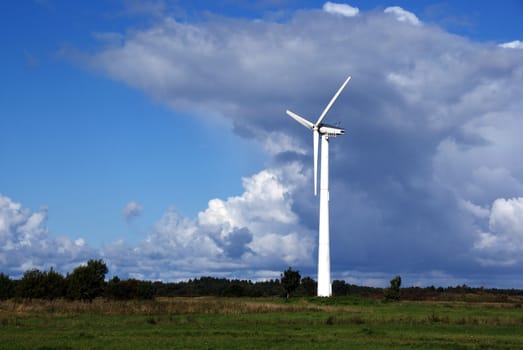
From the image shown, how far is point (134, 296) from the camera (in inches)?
4481

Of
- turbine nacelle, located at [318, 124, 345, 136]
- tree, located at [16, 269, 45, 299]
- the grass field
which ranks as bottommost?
the grass field

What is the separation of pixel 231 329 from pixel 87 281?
→ 60.7 meters

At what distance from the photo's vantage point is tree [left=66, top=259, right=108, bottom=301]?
103938mm

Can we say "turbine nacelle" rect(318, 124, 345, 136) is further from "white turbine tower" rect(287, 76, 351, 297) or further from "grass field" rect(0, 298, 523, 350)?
"grass field" rect(0, 298, 523, 350)

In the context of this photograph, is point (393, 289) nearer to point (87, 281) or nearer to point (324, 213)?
point (324, 213)

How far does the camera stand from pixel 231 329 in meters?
48.9

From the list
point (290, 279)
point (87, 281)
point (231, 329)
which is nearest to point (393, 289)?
point (290, 279)

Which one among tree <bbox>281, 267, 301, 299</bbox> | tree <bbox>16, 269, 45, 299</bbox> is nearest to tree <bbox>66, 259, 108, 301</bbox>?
tree <bbox>16, 269, 45, 299</bbox>

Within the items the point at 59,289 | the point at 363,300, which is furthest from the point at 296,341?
the point at 59,289

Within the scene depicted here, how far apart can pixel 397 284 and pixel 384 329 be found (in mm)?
61185

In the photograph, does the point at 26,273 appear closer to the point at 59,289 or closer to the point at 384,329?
the point at 59,289

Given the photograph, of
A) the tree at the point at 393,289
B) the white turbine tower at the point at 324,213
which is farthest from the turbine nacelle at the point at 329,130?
the tree at the point at 393,289

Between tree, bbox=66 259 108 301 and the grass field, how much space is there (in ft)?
105

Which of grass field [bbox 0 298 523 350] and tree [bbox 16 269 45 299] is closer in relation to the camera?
grass field [bbox 0 298 523 350]
